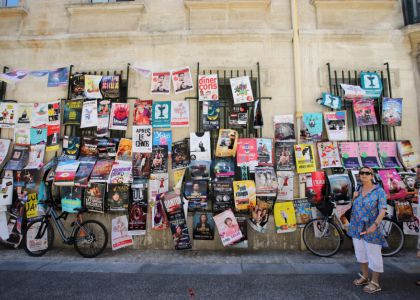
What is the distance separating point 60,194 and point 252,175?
4319 mm

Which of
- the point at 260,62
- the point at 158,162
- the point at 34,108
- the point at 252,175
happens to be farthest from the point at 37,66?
the point at 252,175

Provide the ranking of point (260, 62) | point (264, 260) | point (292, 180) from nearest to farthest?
1. point (264, 260)
2. point (292, 180)
3. point (260, 62)

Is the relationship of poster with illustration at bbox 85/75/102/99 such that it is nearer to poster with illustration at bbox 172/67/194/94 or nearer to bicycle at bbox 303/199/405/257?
poster with illustration at bbox 172/67/194/94

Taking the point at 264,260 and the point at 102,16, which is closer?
the point at 264,260

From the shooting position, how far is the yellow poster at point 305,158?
5.68m

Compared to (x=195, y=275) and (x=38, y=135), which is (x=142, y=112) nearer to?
(x=38, y=135)

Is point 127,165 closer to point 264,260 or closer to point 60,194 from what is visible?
point 60,194

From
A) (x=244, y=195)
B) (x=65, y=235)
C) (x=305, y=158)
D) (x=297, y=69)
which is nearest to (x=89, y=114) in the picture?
(x=65, y=235)

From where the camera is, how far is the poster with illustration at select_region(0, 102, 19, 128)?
620 cm

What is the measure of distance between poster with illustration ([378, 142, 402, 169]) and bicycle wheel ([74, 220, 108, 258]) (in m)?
6.17

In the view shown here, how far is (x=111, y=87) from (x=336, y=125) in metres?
5.23

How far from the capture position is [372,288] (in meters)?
3.60

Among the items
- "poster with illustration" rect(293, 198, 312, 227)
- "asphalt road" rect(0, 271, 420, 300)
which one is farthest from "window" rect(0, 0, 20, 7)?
"poster with illustration" rect(293, 198, 312, 227)

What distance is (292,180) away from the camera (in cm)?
570
